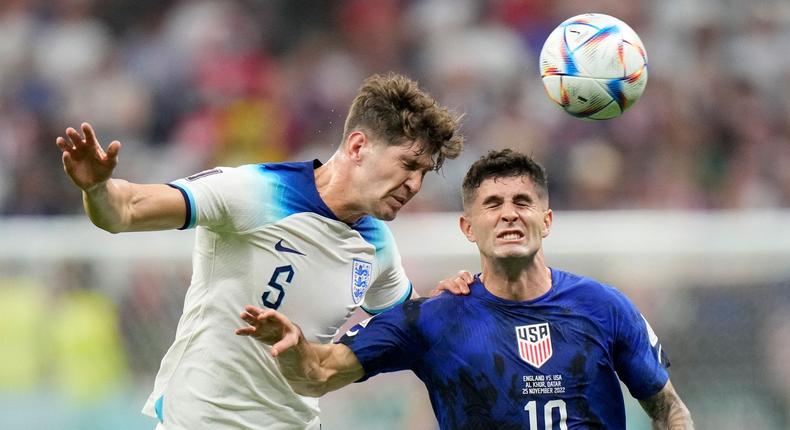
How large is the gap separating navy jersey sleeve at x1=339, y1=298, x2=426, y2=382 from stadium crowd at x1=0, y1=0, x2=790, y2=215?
5.07 meters

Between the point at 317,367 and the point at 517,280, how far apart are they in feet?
2.92

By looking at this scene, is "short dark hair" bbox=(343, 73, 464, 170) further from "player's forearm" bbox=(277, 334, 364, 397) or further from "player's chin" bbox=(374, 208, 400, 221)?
"player's forearm" bbox=(277, 334, 364, 397)

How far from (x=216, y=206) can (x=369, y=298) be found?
119 cm

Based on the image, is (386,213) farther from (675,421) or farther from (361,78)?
(361,78)

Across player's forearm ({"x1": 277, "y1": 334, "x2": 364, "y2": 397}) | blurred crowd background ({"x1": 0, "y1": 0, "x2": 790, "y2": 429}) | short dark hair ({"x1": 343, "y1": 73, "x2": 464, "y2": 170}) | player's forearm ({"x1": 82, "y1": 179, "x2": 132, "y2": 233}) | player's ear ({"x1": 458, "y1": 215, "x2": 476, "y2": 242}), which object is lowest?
player's forearm ({"x1": 277, "y1": 334, "x2": 364, "y2": 397})

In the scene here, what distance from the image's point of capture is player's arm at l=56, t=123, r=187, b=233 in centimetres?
435

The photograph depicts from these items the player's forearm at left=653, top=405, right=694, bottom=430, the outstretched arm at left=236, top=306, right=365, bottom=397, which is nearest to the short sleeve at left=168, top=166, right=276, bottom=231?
the outstretched arm at left=236, top=306, right=365, bottom=397

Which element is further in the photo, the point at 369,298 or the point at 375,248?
the point at 369,298

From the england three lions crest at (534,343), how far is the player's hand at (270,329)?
980 mm

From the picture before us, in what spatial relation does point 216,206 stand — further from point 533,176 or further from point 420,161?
point 533,176

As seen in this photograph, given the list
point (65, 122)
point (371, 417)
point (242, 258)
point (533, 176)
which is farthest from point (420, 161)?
point (65, 122)

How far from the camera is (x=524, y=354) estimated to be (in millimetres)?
5184

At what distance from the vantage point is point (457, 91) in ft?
38.9

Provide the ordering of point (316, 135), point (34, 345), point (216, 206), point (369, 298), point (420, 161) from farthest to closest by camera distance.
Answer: point (316, 135), point (34, 345), point (369, 298), point (420, 161), point (216, 206)
